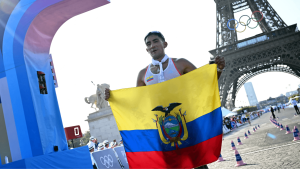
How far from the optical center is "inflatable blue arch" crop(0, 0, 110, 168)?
187 inches

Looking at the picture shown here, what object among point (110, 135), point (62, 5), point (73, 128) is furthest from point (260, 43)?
point (62, 5)

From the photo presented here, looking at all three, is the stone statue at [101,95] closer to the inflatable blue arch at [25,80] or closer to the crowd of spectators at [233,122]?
the crowd of spectators at [233,122]

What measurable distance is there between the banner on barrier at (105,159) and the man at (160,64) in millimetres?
6781

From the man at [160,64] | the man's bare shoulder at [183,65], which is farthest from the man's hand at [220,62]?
the man's bare shoulder at [183,65]

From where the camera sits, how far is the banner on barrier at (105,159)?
9.31 metres

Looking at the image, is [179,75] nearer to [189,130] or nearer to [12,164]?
[189,130]

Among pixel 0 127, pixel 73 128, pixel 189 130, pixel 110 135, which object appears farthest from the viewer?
pixel 110 135

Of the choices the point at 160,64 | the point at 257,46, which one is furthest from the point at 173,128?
the point at 257,46

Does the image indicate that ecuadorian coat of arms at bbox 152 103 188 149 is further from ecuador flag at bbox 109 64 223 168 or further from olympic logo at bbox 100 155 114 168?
olympic logo at bbox 100 155 114 168

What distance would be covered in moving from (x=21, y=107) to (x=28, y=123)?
310mm

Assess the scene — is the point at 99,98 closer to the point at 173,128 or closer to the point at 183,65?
the point at 183,65

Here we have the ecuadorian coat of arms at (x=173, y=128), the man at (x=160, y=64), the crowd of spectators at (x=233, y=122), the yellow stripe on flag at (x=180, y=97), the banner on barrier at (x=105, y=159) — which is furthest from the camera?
the crowd of spectators at (x=233, y=122)

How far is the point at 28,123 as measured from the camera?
475 centimetres

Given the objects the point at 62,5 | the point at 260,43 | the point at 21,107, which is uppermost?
the point at 260,43
